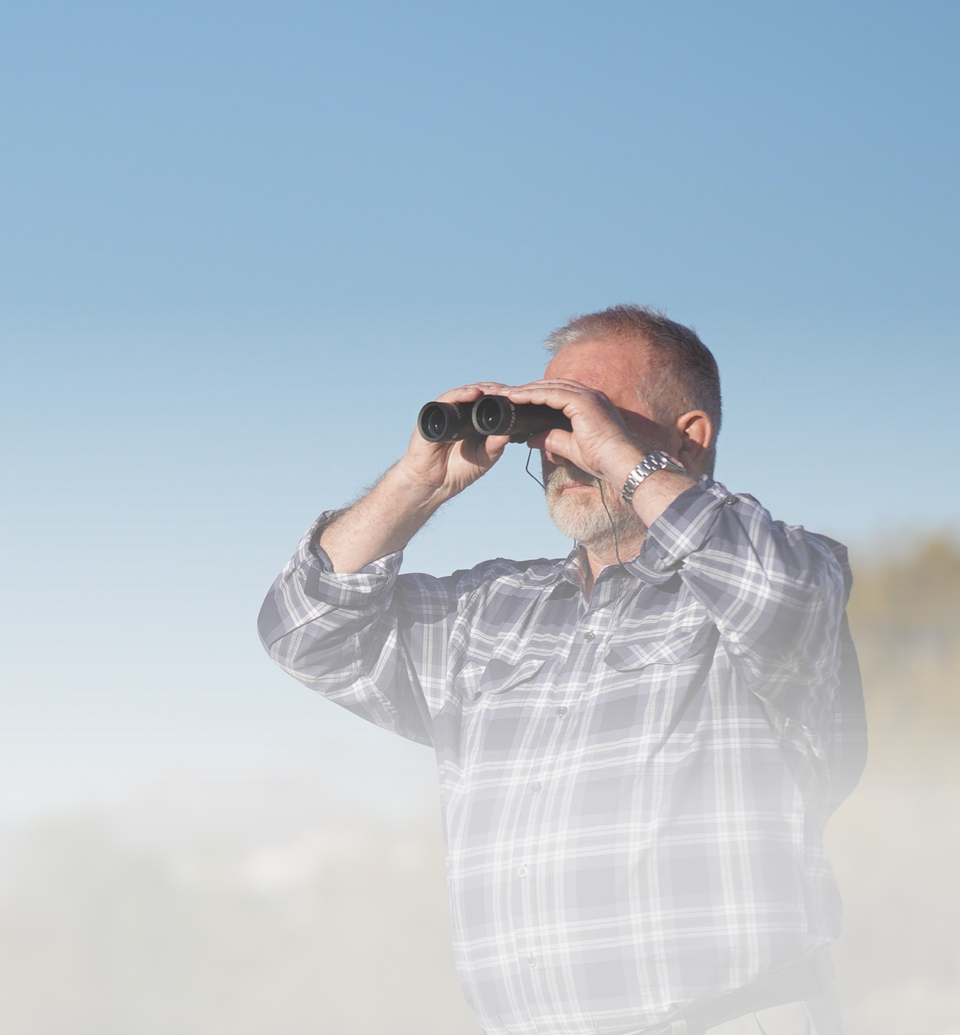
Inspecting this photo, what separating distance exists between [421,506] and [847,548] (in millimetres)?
868

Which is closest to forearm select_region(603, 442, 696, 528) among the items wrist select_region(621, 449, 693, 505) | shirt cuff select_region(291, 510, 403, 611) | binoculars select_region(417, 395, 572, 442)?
wrist select_region(621, 449, 693, 505)

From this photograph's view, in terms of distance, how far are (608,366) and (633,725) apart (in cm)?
79

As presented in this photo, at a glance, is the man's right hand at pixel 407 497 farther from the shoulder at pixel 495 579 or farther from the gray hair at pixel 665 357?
the gray hair at pixel 665 357

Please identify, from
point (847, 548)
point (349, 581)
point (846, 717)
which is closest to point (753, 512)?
point (847, 548)

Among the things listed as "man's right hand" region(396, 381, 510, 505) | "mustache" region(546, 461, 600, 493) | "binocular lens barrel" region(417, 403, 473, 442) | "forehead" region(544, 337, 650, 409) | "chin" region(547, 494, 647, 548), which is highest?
"forehead" region(544, 337, 650, 409)

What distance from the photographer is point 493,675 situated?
7.32ft

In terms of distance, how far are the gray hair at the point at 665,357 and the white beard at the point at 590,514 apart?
219 millimetres

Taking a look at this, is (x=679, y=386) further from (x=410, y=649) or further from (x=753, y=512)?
(x=410, y=649)

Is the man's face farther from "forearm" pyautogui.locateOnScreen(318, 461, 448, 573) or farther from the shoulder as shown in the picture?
"forearm" pyautogui.locateOnScreen(318, 461, 448, 573)

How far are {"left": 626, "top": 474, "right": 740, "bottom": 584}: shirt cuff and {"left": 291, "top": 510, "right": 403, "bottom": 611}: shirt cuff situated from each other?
63 centimetres

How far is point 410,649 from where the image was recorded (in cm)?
246

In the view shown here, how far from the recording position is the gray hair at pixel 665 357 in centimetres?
235

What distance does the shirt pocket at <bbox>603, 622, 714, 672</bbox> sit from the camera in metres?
1.98

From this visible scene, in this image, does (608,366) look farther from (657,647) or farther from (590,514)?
(657,647)
